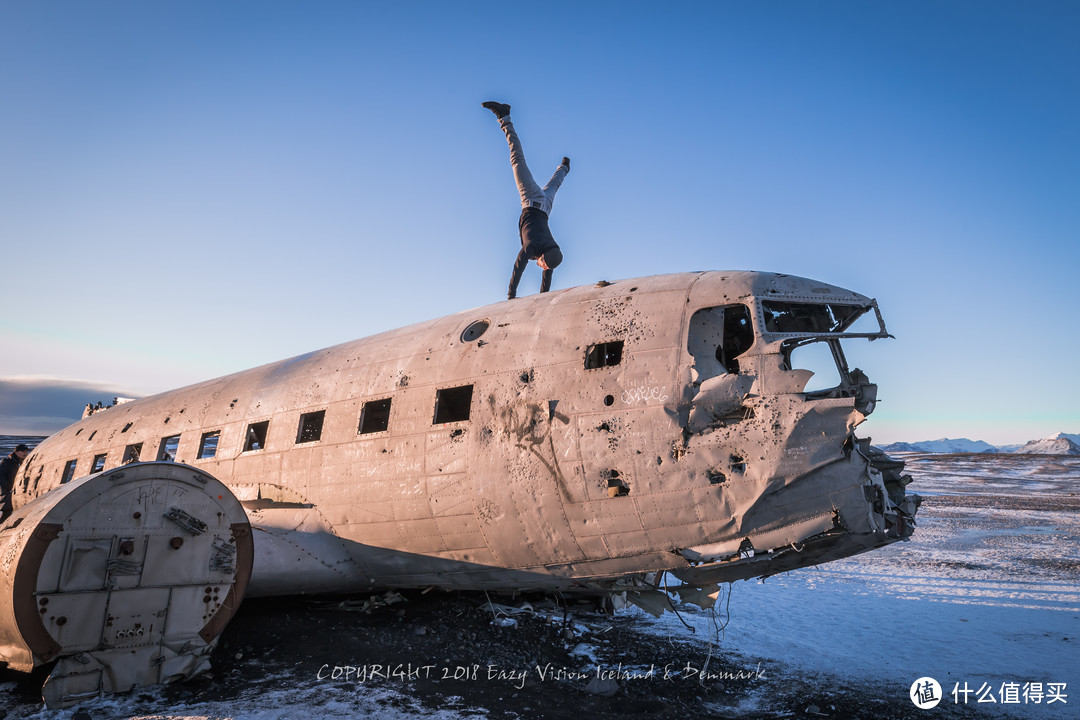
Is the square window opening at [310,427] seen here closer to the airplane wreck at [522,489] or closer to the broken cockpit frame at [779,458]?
the airplane wreck at [522,489]

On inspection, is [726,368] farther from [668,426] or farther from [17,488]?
[17,488]

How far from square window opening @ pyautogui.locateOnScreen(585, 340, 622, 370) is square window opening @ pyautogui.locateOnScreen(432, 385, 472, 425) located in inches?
64.4

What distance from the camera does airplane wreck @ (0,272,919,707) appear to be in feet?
18.9

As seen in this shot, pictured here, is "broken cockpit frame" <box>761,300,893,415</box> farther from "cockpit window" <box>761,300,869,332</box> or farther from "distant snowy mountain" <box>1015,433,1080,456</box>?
"distant snowy mountain" <box>1015,433,1080,456</box>

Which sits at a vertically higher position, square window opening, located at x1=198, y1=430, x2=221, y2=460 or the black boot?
the black boot

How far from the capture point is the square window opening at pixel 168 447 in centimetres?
1133

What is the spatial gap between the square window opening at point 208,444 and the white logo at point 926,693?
35.7 feet

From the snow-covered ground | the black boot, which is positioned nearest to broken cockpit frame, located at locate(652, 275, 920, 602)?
the snow-covered ground

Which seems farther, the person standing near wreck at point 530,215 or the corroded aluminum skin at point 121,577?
the person standing near wreck at point 530,215

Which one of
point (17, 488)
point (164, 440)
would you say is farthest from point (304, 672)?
point (17, 488)

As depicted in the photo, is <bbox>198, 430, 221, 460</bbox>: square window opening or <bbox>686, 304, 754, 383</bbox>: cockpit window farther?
<bbox>198, 430, 221, 460</bbox>: square window opening

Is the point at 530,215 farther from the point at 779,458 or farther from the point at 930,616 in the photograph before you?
the point at 930,616

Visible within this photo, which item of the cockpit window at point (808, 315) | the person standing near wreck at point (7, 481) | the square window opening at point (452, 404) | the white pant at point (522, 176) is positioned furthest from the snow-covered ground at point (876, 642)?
the person standing near wreck at point (7, 481)

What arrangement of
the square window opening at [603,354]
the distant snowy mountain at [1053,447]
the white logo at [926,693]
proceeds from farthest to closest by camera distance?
the distant snowy mountain at [1053,447], the square window opening at [603,354], the white logo at [926,693]
